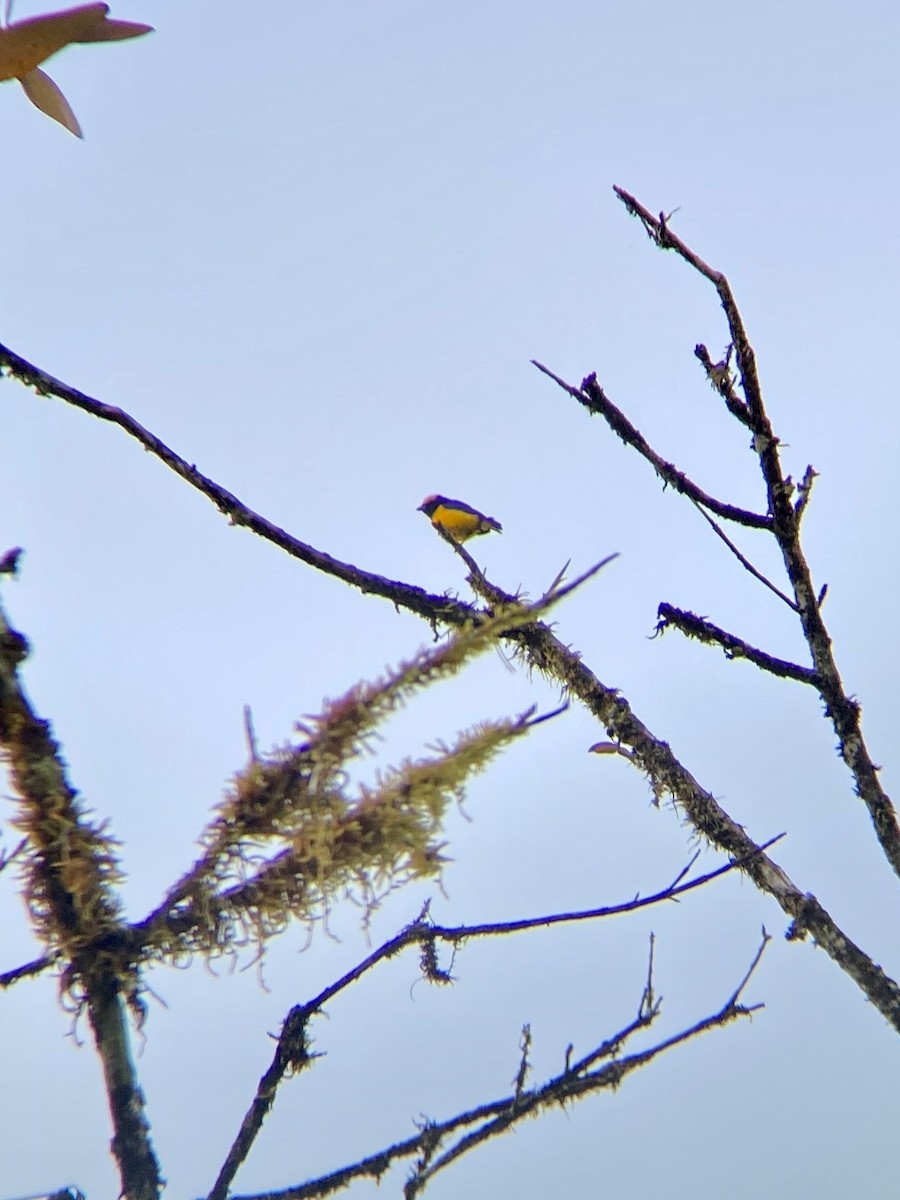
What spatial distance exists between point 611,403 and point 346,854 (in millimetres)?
854

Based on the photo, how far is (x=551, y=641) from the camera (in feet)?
5.51

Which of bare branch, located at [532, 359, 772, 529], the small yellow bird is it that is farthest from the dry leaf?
the small yellow bird

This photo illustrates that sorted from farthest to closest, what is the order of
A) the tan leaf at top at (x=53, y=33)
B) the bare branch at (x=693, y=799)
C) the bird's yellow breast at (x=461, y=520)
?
1. the bird's yellow breast at (x=461, y=520)
2. the bare branch at (x=693, y=799)
3. the tan leaf at top at (x=53, y=33)

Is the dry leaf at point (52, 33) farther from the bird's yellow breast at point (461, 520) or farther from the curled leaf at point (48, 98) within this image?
the bird's yellow breast at point (461, 520)

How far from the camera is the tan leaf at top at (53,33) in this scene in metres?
0.85

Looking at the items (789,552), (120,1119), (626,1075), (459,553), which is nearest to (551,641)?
(459,553)

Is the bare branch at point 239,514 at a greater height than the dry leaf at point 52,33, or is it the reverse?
the dry leaf at point 52,33

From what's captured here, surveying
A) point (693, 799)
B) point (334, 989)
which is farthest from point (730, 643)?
point (334, 989)

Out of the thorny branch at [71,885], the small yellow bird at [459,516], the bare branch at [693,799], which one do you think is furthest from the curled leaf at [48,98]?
the small yellow bird at [459,516]

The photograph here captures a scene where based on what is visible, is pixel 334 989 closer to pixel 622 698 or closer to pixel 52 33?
pixel 622 698

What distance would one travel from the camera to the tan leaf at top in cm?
85

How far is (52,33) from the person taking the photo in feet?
2.80

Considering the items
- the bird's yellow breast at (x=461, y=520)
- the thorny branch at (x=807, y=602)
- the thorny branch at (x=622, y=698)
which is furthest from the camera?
the bird's yellow breast at (x=461, y=520)

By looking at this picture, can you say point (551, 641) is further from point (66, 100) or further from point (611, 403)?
point (66, 100)
